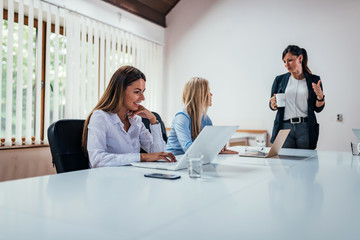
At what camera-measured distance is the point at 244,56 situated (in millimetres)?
3902

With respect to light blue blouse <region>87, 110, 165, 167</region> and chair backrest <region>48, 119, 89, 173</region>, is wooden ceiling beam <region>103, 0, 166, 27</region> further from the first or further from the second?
chair backrest <region>48, 119, 89, 173</region>

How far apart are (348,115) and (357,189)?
273 cm

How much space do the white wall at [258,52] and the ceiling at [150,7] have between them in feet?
0.33

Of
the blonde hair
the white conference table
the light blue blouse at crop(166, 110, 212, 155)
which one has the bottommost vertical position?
the white conference table

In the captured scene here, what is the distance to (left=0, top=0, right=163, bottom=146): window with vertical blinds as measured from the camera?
2695mm

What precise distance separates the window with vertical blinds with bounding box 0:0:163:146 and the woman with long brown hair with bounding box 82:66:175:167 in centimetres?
145

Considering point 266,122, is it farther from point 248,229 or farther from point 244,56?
point 248,229

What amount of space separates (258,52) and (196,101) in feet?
6.61

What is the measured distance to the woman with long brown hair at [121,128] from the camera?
4.53ft

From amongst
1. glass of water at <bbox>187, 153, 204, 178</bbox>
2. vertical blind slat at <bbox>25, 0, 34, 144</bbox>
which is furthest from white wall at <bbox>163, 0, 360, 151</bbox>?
glass of water at <bbox>187, 153, 204, 178</bbox>

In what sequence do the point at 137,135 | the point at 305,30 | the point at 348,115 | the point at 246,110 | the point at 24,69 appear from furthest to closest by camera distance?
the point at 246,110 → the point at 305,30 → the point at 348,115 → the point at 24,69 → the point at 137,135

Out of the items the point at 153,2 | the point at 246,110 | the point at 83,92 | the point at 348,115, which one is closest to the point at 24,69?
the point at 83,92

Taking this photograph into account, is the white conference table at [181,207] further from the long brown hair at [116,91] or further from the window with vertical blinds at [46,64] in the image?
the window with vertical blinds at [46,64]

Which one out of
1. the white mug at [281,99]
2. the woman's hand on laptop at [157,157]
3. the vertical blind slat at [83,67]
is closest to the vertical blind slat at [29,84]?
the vertical blind slat at [83,67]
